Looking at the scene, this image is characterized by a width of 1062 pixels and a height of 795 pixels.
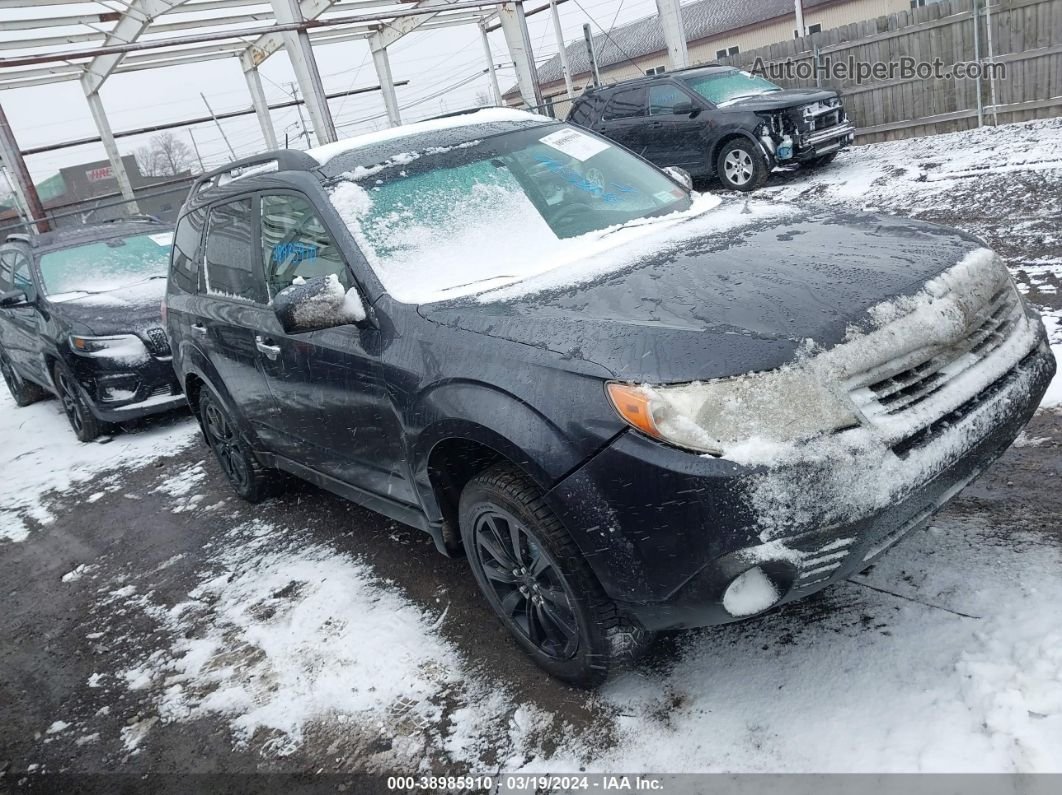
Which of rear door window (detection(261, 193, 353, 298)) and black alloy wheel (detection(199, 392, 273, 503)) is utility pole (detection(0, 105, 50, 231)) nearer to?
black alloy wheel (detection(199, 392, 273, 503))

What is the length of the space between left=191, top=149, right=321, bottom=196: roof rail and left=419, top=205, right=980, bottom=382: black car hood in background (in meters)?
1.19

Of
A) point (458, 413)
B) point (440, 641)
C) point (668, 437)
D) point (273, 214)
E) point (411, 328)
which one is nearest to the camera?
point (668, 437)

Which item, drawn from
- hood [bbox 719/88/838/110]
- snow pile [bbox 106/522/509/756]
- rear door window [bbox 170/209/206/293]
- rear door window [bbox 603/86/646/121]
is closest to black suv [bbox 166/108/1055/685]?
snow pile [bbox 106/522/509/756]

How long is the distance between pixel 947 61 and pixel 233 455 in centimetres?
1147

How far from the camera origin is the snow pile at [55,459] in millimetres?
5758

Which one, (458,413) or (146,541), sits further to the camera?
(146,541)

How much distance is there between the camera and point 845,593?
2.75 m

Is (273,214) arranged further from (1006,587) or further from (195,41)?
(195,41)

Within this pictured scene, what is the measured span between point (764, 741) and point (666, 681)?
416mm

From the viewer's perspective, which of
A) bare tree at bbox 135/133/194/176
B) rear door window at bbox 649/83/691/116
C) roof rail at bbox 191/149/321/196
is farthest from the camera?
bare tree at bbox 135/133/194/176

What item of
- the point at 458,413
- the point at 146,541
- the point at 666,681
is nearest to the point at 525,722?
the point at 666,681

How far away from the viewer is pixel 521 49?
15.6 m

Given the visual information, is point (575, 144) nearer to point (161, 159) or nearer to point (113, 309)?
point (113, 309)

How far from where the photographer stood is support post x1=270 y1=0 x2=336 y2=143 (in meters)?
12.7
